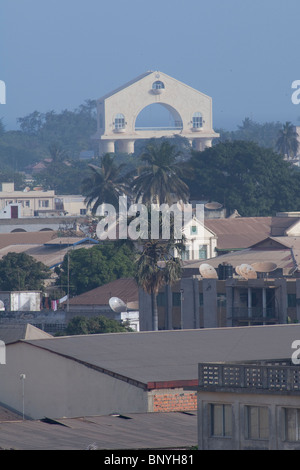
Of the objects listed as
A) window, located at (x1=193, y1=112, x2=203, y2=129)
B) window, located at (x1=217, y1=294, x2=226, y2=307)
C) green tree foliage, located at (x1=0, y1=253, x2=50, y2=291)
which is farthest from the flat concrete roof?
window, located at (x1=193, y1=112, x2=203, y2=129)

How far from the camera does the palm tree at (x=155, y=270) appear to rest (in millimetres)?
61906

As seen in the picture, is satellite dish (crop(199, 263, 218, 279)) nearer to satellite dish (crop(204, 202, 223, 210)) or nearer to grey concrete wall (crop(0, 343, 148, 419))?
grey concrete wall (crop(0, 343, 148, 419))

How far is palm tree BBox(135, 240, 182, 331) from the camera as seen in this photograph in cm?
6191

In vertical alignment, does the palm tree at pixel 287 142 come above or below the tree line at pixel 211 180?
above

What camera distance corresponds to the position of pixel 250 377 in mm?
26438

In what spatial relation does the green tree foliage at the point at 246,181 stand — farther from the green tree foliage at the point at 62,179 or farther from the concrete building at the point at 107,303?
the green tree foliage at the point at 62,179

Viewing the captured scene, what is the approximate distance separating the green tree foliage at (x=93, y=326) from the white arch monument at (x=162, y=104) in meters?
130

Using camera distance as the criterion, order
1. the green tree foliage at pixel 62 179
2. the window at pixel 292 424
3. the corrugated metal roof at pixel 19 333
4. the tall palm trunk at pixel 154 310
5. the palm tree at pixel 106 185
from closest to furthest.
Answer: the window at pixel 292 424, the corrugated metal roof at pixel 19 333, the tall palm trunk at pixel 154 310, the palm tree at pixel 106 185, the green tree foliage at pixel 62 179

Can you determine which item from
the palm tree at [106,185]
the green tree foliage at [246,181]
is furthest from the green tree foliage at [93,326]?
the green tree foliage at [246,181]

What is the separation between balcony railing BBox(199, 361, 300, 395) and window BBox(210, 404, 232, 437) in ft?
1.26

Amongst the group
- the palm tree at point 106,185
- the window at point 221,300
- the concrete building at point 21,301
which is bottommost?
the concrete building at point 21,301

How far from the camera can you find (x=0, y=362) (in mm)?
41938

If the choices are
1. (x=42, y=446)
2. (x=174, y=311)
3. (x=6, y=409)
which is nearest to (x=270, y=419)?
(x=42, y=446)

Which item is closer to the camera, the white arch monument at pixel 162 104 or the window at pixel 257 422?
the window at pixel 257 422
